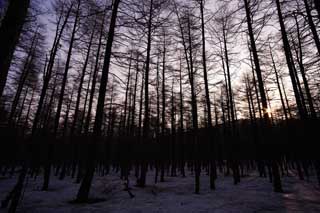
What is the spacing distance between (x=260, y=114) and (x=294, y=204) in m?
14.9

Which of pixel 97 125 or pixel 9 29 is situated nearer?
pixel 9 29

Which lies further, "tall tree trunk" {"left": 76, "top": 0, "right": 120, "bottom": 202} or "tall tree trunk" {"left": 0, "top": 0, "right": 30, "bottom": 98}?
"tall tree trunk" {"left": 76, "top": 0, "right": 120, "bottom": 202}

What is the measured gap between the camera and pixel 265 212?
515 cm

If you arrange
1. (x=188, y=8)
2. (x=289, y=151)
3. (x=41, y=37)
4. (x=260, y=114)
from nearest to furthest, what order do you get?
(x=188, y=8) < (x=41, y=37) < (x=260, y=114) < (x=289, y=151)

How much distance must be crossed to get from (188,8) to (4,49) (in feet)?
36.0

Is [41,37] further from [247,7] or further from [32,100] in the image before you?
[247,7]

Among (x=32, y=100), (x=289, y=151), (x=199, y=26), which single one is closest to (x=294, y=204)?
(x=199, y=26)

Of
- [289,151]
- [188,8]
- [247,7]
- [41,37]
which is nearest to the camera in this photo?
[247,7]

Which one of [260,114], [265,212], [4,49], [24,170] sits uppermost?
[260,114]

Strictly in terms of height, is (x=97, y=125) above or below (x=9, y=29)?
below

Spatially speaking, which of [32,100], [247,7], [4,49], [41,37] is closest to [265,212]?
[4,49]

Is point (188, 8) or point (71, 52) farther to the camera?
point (71, 52)

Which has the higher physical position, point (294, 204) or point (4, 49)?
point (4, 49)

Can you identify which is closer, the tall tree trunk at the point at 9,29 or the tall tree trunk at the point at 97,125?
the tall tree trunk at the point at 9,29
